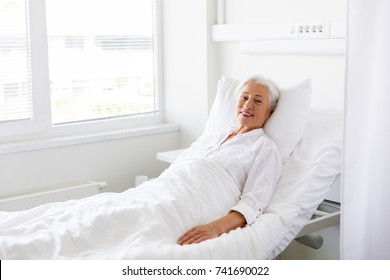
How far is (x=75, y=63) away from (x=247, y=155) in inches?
58.8

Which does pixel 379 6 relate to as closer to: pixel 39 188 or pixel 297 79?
pixel 297 79

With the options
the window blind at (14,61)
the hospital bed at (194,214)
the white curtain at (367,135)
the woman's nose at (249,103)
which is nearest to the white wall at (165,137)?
the window blind at (14,61)

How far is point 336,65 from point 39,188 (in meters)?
1.70

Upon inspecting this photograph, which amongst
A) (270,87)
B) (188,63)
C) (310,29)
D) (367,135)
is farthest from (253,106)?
(188,63)

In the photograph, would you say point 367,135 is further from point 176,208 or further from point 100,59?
point 100,59

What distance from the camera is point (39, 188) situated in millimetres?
3391

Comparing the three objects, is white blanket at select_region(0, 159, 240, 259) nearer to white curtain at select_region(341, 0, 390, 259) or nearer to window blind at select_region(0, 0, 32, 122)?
white curtain at select_region(341, 0, 390, 259)

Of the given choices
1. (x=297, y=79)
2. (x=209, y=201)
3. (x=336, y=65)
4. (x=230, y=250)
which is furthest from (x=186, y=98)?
(x=230, y=250)

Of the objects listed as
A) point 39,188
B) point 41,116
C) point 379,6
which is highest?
point 379,6

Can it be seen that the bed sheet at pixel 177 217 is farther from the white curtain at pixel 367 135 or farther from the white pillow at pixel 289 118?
the white curtain at pixel 367 135

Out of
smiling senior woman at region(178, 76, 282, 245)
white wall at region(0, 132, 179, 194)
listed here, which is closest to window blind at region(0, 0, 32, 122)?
white wall at region(0, 132, 179, 194)

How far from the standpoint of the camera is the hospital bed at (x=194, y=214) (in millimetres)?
2041

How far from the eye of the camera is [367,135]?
201 centimetres

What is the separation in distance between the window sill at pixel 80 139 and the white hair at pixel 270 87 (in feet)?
3.66
